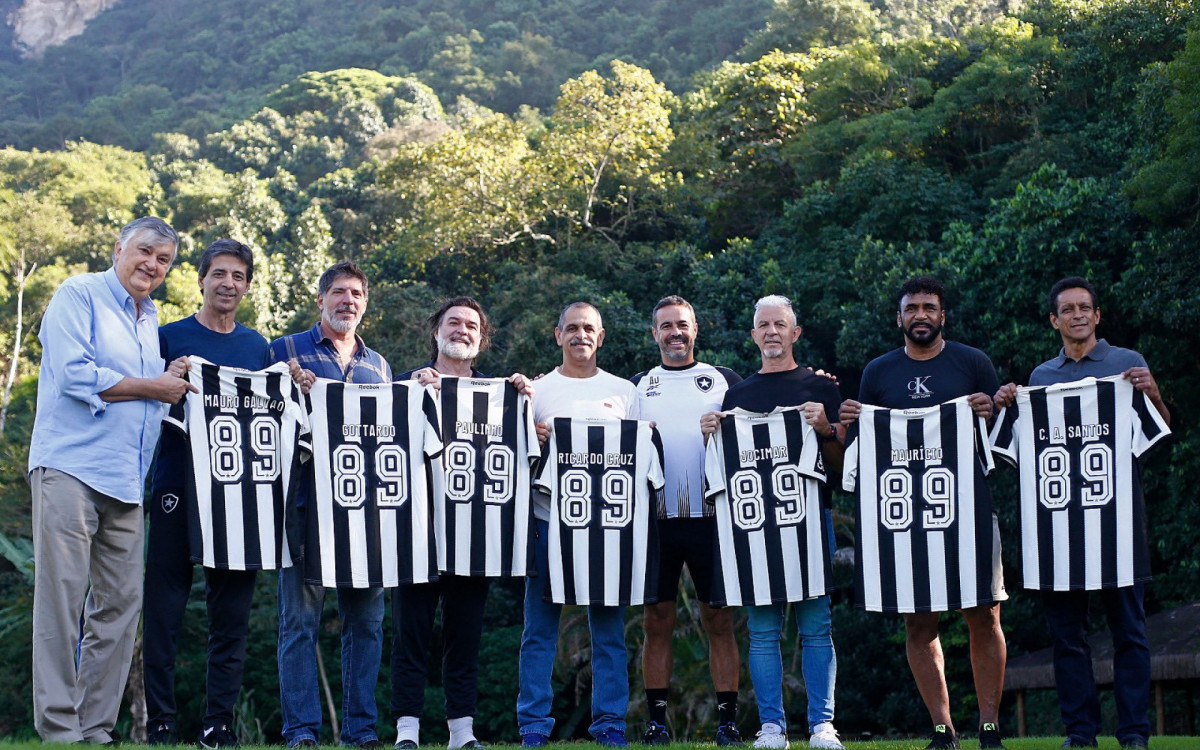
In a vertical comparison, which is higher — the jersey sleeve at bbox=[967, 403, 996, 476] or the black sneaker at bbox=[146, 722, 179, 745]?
the jersey sleeve at bbox=[967, 403, 996, 476]

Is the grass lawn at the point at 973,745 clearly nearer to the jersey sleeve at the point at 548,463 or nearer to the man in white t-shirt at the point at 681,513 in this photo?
the man in white t-shirt at the point at 681,513

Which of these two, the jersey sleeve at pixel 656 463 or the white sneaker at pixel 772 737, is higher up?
the jersey sleeve at pixel 656 463

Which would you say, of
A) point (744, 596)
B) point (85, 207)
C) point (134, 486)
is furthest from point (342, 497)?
point (85, 207)

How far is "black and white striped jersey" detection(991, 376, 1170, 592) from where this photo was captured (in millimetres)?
7246

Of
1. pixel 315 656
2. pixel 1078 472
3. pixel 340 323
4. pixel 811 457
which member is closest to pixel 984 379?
pixel 1078 472

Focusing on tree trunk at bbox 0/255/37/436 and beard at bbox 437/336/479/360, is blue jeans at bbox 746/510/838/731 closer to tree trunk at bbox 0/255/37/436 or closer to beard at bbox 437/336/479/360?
beard at bbox 437/336/479/360

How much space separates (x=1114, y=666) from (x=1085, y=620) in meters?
0.34

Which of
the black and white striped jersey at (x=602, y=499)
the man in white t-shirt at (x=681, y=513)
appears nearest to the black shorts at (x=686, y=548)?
the man in white t-shirt at (x=681, y=513)

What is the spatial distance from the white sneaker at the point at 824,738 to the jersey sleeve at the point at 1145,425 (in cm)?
246

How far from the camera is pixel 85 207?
4162 centimetres

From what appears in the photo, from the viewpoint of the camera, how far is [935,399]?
24.4 ft

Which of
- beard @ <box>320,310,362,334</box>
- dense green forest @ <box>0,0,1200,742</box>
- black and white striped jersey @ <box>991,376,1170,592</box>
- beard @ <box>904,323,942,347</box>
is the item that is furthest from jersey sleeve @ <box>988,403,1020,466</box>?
dense green forest @ <box>0,0,1200,742</box>

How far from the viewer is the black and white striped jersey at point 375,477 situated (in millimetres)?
7180

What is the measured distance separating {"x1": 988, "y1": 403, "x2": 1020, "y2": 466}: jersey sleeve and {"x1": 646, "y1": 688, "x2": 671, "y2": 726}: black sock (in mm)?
2483
